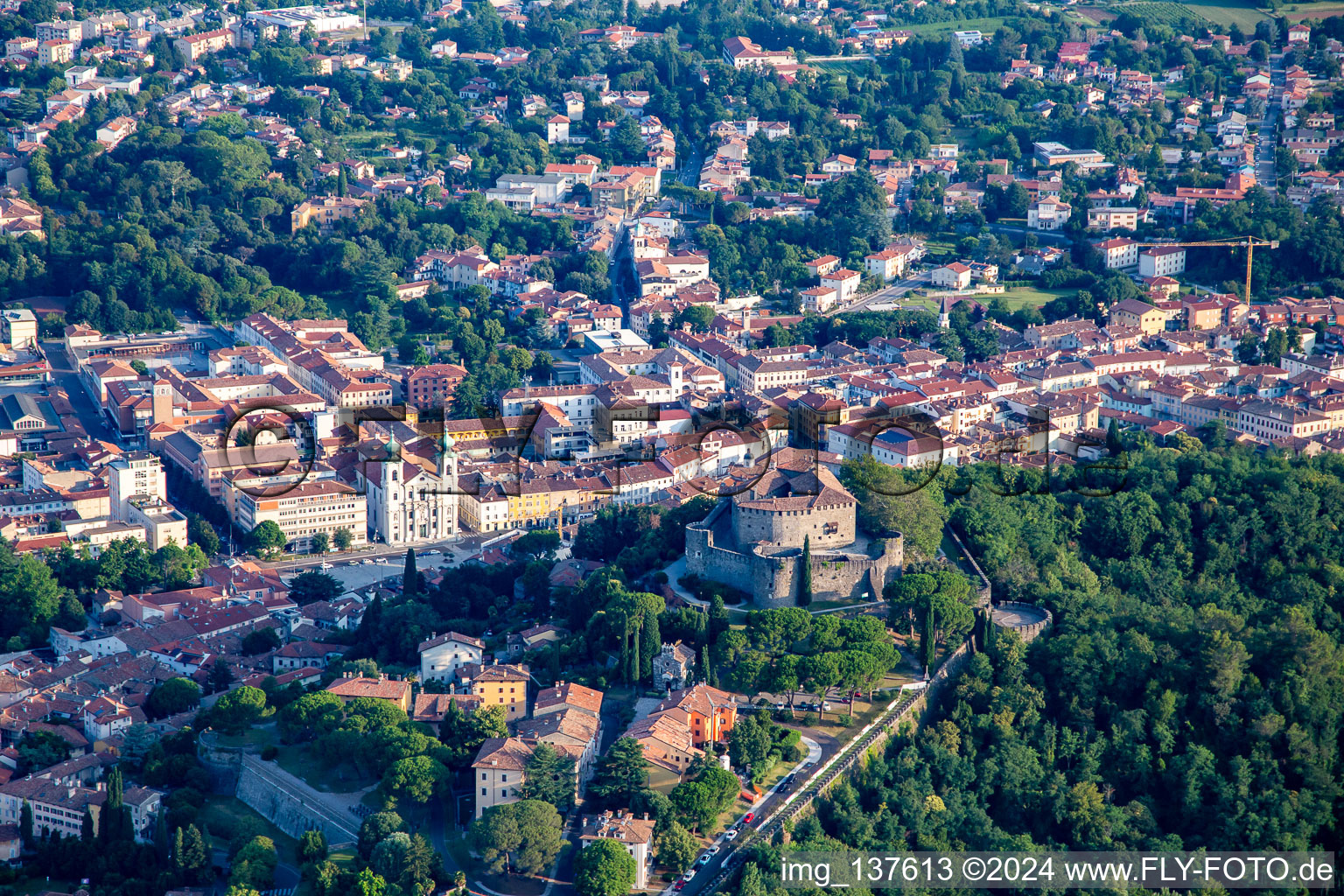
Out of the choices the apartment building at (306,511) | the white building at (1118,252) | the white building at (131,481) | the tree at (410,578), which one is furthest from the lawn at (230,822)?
the white building at (1118,252)

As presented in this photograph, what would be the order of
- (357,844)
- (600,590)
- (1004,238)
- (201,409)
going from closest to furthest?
(357,844), (600,590), (201,409), (1004,238)

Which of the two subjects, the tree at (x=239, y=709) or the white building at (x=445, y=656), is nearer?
the tree at (x=239, y=709)

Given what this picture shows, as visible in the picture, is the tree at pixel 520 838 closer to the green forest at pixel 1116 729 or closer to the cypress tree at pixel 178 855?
the green forest at pixel 1116 729

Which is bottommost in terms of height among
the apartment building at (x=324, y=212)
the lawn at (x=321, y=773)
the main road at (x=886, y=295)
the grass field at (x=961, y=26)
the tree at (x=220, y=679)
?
the tree at (x=220, y=679)

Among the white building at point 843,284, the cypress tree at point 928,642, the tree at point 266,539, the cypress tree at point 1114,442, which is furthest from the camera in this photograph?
the white building at point 843,284

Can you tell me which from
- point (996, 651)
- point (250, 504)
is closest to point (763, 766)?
point (996, 651)

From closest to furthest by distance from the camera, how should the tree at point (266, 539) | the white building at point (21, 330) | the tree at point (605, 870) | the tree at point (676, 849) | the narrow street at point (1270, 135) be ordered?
the tree at point (605, 870)
the tree at point (676, 849)
the tree at point (266, 539)
the white building at point (21, 330)
the narrow street at point (1270, 135)

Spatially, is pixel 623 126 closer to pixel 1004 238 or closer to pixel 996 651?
pixel 1004 238
